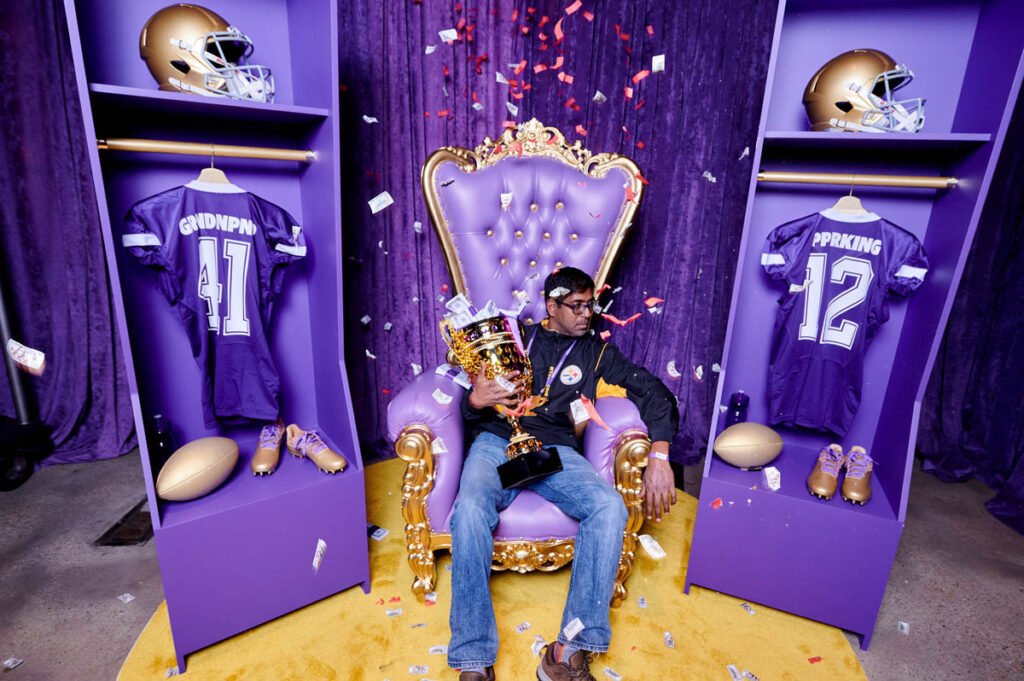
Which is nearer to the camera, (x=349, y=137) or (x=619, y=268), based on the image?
(x=349, y=137)

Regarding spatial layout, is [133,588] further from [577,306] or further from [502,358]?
[577,306]

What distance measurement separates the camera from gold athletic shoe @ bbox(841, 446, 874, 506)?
5.67 ft

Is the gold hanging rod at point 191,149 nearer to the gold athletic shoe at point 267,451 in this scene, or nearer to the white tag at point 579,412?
the gold athletic shoe at point 267,451

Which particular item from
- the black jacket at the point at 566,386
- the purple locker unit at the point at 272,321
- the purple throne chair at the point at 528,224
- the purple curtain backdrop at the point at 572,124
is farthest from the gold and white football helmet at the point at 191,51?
the black jacket at the point at 566,386

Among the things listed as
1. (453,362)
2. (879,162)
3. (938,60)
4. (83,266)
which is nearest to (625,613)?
(453,362)

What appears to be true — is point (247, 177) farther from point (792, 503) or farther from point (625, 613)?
point (792, 503)

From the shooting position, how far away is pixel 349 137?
2.46 metres

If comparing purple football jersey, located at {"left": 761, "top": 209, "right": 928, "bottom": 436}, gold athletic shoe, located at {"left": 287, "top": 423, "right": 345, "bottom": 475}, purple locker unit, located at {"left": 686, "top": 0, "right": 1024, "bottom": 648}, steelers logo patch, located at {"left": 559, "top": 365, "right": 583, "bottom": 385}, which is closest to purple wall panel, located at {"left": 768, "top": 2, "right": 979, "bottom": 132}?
purple locker unit, located at {"left": 686, "top": 0, "right": 1024, "bottom": 648}

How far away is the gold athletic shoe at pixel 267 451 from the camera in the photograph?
176cm

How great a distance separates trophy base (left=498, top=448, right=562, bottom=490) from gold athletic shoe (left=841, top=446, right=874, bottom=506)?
940mm

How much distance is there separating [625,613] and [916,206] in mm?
1730

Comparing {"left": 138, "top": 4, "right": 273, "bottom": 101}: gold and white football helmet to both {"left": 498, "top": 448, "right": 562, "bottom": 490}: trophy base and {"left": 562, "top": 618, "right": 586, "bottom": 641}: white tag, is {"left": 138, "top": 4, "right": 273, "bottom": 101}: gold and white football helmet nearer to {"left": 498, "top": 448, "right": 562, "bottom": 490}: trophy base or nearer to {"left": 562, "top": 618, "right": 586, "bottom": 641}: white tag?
{"left": 498, "top": 448, "right": 562, "bottom": 490}: trophy base

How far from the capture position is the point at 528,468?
66.7 inches

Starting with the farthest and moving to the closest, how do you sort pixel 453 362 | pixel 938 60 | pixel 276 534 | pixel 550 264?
pixel 550 264 < pixel 453 362 < pixel 938 60 < pixel 276 534
